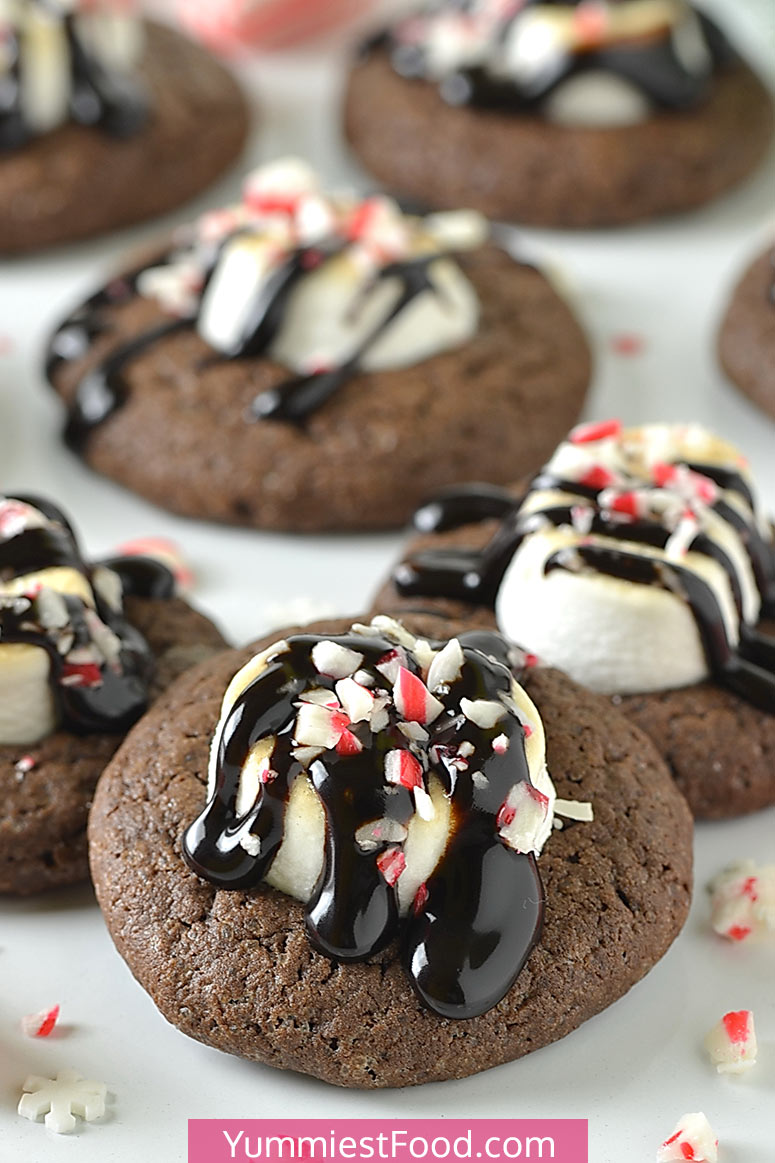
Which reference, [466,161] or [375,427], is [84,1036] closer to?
[375,427]

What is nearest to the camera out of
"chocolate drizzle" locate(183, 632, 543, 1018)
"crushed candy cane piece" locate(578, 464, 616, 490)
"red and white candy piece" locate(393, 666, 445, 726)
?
"chocolate drizzle" locate(183, 632, 543, 1018)

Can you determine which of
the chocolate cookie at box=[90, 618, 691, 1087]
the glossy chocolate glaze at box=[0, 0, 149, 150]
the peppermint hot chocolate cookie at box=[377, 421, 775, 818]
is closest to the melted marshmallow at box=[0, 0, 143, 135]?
the glossy chocolate glaze at box=[0, 0, 149, 150]

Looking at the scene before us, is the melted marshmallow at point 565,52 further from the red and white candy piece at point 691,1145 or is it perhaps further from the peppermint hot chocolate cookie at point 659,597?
the red and white candy piece at point 691,1145

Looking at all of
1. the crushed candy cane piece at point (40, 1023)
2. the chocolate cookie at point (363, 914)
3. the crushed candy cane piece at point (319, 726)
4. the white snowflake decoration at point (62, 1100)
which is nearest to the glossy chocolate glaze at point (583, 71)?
the chocolate cookie at point (363, 914)

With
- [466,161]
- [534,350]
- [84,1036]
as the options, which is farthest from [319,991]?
[466,161]

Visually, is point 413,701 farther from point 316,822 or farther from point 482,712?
point 316,822

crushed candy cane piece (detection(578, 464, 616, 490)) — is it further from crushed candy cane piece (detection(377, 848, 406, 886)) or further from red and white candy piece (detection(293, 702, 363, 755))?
crushed candy cane piece (detection(377, 848, 406, 886))
